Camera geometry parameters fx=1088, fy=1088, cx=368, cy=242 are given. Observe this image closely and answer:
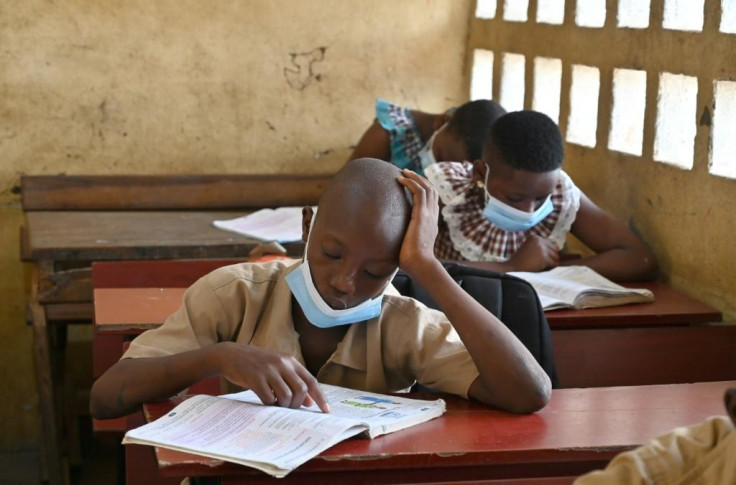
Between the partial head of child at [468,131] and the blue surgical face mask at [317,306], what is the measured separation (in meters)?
1.85

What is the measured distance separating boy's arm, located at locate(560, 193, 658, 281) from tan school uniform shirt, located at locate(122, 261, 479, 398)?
130cm

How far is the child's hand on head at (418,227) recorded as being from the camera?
79.5 inches

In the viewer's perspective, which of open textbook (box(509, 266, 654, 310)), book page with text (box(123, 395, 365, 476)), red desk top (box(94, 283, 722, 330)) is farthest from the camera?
A: open textbook (box(509, 266, 654, 310))

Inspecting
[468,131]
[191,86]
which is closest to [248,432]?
[468,131]

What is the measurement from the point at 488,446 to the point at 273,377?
0.37m

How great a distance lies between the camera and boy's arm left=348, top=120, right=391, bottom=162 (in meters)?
4.46

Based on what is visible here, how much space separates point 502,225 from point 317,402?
5.28ft

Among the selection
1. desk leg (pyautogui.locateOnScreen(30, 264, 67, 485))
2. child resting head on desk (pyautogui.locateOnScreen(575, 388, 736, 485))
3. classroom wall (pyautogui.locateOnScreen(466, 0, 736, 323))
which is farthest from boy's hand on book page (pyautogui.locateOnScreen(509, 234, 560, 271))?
child resting head on desk (pyautogui.locateOnScreen(575, 388, 736, 485))

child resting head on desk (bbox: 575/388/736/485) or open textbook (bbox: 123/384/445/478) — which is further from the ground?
child resting head on desk (bbox: 575/388/736/485)

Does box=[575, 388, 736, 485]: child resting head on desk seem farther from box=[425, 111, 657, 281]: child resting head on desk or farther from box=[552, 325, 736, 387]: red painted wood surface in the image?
box=[425, 111, 657, 281]: child resting head on desk

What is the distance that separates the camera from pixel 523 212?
3.24 m

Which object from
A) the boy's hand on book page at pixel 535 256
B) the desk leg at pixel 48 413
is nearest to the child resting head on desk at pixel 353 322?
the boy's hand on book page at pixel 535 256

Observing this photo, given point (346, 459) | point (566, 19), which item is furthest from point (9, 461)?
point (346, 459)

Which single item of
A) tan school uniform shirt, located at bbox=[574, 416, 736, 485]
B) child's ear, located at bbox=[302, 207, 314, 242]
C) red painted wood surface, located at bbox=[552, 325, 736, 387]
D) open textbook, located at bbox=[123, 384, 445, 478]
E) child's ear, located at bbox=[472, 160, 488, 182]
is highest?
child's ear, located at bbox=[302, 207, 314, 242]
